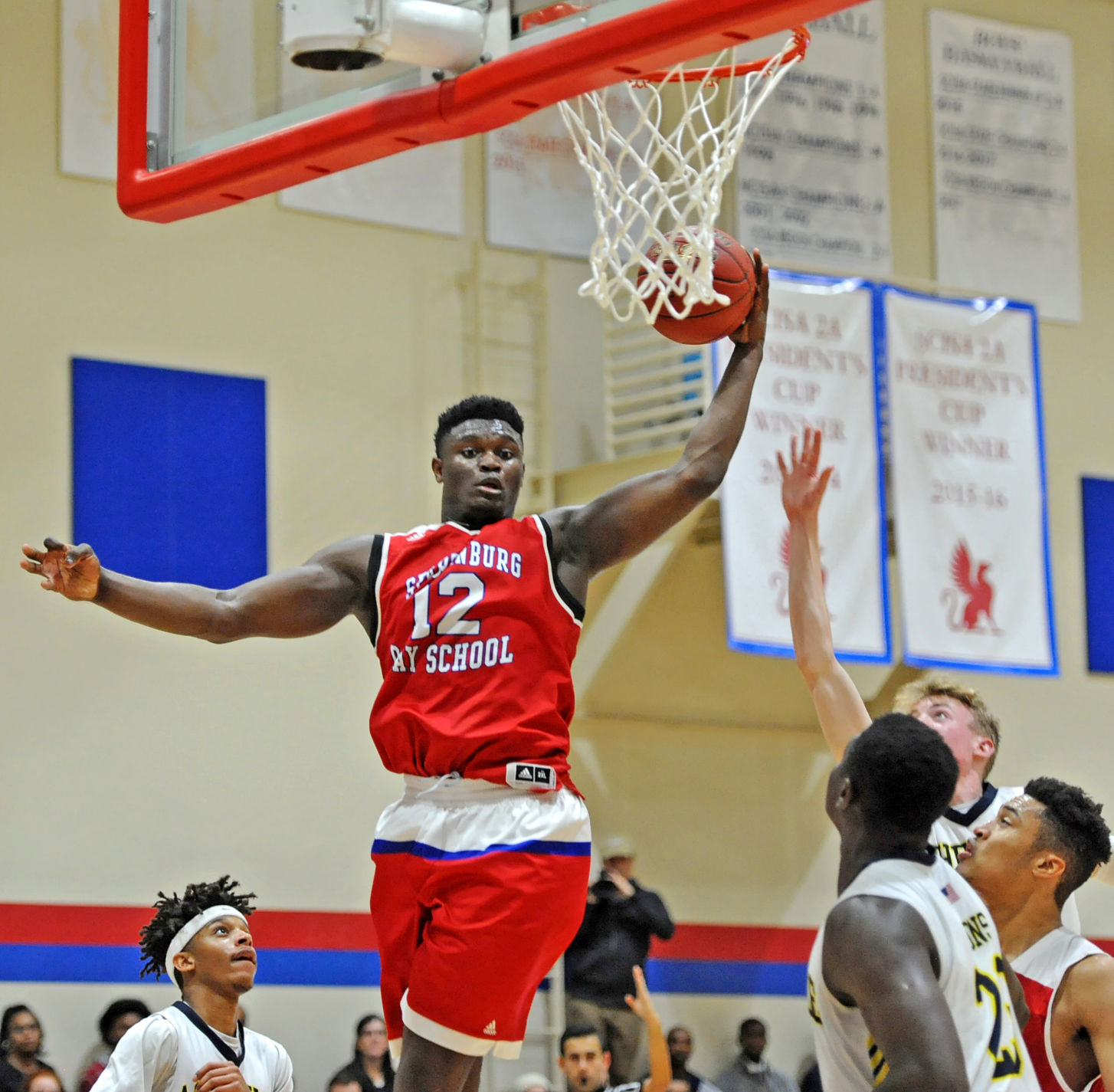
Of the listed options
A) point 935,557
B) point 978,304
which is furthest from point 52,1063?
point 978,304

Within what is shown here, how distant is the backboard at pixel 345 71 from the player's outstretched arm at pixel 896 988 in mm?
2277

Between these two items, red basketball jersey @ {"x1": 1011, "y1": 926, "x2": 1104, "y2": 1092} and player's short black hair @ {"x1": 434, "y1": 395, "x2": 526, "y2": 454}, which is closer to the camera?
red basketball jersey @ {"x1": 1011, "y1": 926, "x2": 1104, "y2": 1092}

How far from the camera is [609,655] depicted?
43.9 feet

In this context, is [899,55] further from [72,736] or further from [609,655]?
[72,736]

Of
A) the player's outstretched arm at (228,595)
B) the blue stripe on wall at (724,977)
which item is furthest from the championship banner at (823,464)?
the player's outstretched arm at (228,595)

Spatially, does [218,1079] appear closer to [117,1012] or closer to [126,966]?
[117,1012]

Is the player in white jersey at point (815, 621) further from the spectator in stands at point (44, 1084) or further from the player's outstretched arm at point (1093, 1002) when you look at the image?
the spectator in stands at point (44, 1084)

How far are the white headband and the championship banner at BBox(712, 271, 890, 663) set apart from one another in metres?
5.63

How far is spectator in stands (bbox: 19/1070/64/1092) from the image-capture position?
9.64m

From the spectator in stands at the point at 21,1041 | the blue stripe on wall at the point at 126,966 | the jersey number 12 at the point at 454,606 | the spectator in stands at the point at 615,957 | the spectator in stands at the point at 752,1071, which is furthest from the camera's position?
the spectator in stands at the point at 752,1071

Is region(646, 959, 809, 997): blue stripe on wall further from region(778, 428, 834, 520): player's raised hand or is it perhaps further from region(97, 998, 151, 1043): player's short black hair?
region(778, 428, 834, 520): player's raised hand

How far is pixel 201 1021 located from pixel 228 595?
265cm

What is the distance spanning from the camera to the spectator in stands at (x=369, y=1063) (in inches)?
435

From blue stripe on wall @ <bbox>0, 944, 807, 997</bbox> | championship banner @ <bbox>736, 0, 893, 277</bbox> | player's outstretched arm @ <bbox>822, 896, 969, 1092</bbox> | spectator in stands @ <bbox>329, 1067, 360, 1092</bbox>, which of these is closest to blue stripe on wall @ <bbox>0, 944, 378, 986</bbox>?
blue stripe on wall @ <bbox>0, 944, 807, 997</bbox>
